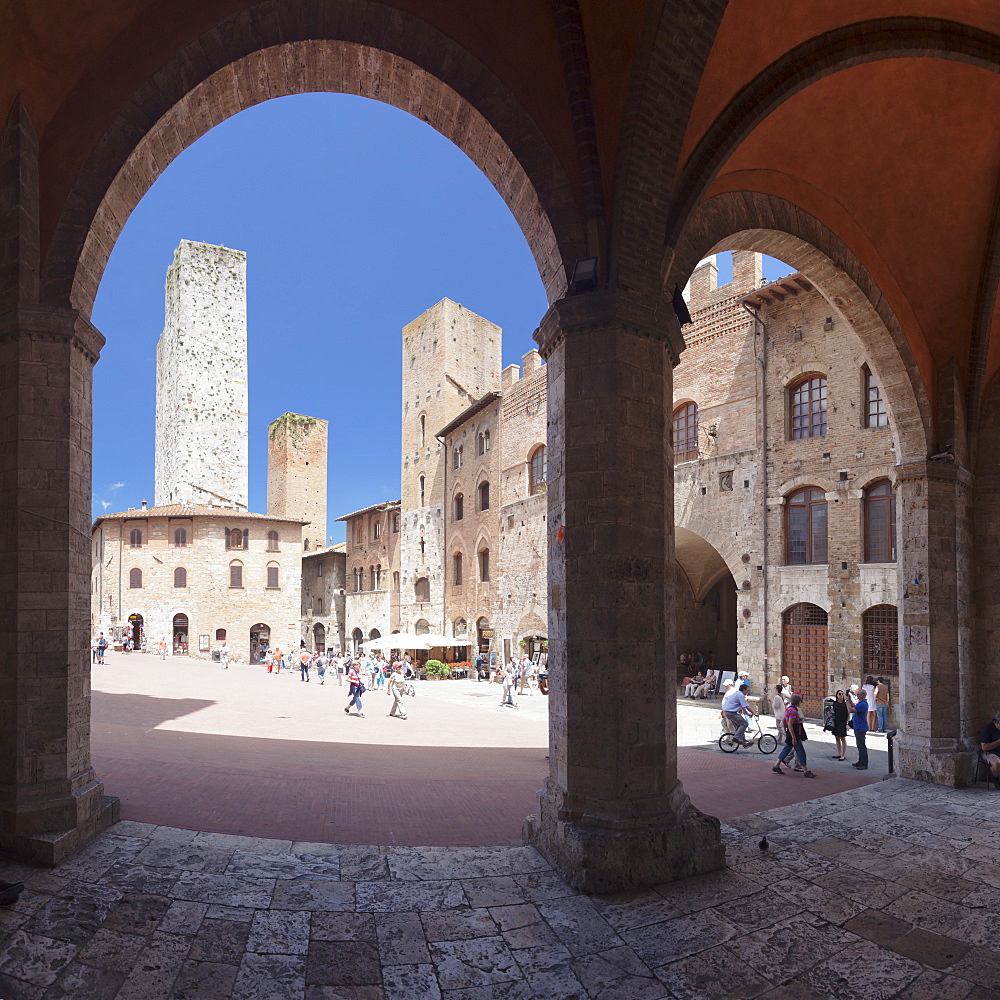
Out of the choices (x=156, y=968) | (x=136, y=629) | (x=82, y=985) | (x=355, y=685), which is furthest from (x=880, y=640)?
(x=136, y=629)

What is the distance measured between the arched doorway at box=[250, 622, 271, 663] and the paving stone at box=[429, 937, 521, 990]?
3557cm

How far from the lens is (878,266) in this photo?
360 inches

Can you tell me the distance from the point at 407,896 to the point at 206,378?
38379 mm

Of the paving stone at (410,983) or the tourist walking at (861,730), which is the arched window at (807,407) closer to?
the tourist walking at (861,730)

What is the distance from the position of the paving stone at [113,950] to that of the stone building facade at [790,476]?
1515 centimetres

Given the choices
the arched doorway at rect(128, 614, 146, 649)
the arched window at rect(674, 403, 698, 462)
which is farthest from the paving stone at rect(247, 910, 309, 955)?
the arched doorway at rect(128, 614, 146, 649)

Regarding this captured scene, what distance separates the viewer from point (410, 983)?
401 centimetres

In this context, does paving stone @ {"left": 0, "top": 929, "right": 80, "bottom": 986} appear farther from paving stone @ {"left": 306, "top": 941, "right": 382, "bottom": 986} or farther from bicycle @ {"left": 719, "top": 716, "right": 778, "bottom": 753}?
bicycle @ {"left": 719, "top": 716, "right": 778, "bottom": 753}

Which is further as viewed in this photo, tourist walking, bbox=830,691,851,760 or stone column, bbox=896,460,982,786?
tourist walking, bbox=830,691,851,760

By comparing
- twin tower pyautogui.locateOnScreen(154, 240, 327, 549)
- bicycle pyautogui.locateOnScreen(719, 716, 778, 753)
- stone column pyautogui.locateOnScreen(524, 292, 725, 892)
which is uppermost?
twin tower pyautogui.locateOnScreen(154, 240, 327, 549)

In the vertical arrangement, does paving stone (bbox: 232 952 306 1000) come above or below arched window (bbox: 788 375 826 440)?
below

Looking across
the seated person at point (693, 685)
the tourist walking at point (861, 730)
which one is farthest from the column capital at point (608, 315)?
the seated person at point (693, 685)

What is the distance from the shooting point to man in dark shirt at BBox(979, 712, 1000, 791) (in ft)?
29.6

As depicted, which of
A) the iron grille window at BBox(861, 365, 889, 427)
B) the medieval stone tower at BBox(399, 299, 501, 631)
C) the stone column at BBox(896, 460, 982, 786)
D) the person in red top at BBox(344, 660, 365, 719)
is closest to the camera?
the stone column at BBox(896, 460, 982, 786)
